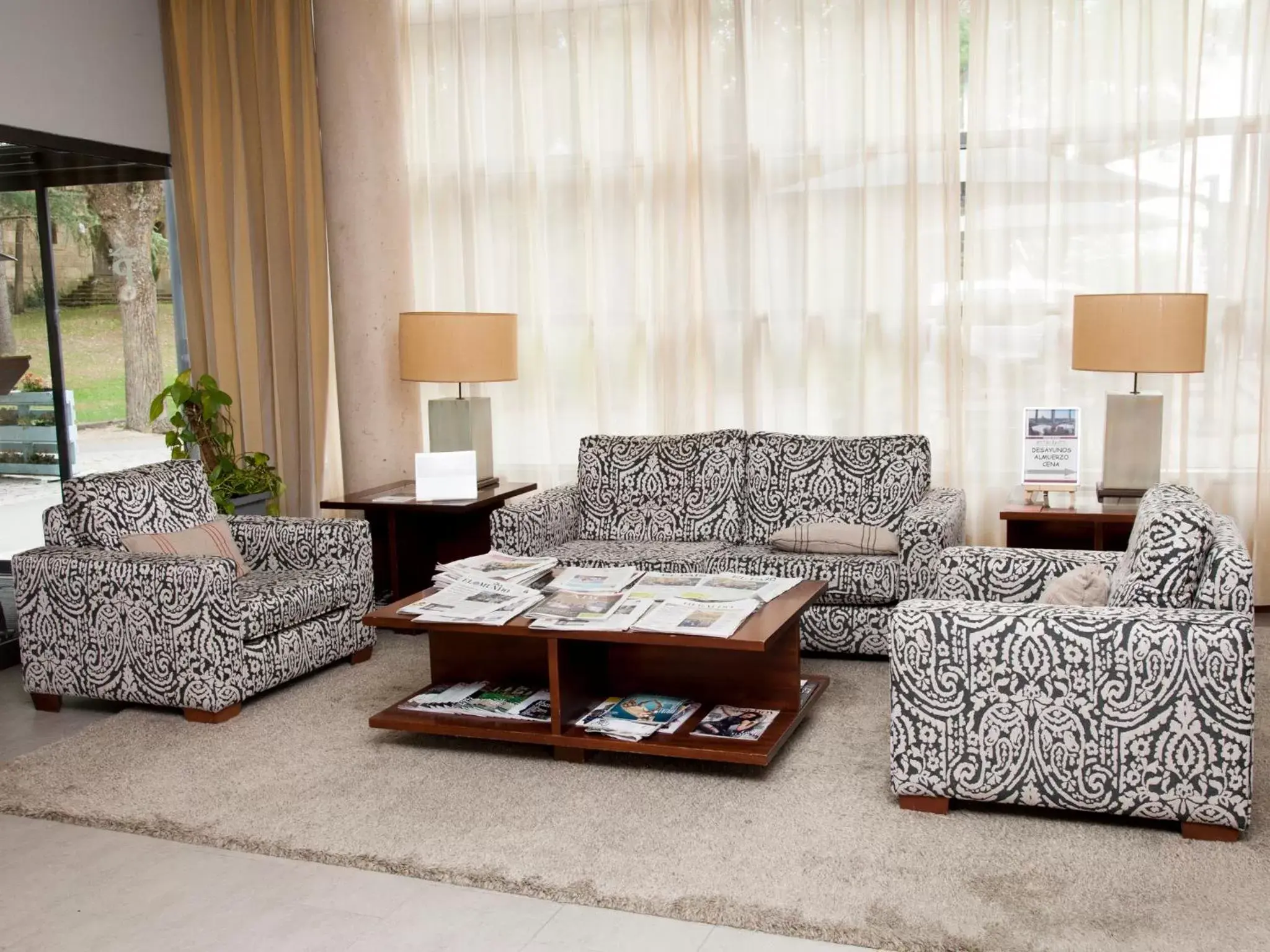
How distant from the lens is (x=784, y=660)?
3764mm

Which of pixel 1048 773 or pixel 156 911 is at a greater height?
pixel 1048 773

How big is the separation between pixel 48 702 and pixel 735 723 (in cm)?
249

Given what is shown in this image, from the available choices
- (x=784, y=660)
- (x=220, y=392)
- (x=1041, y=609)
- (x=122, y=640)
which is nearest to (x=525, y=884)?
(x=784, y=660)

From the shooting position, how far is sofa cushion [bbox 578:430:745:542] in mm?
5188

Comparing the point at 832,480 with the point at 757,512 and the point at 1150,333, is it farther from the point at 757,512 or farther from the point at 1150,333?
the point at 1150,333

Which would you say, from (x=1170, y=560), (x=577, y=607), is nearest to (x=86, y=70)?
(x=577, y=607)

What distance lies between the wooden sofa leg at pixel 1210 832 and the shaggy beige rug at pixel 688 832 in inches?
1.4

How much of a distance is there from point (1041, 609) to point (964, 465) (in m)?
2.61

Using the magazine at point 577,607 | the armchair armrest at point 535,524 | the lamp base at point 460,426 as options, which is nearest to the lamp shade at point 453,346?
the lamp base at point 460,426

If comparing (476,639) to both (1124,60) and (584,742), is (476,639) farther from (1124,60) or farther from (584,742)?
(1124,60)

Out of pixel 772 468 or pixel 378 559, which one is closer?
pixel 772 468

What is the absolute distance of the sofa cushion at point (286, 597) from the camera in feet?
13.8

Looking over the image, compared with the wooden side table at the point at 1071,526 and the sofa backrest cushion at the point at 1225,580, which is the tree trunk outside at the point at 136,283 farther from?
the sofa backrest cushion at the point at 1225,580

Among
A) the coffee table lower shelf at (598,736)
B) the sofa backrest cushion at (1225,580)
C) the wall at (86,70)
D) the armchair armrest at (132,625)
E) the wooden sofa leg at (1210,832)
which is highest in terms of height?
the wall at (86,70)
